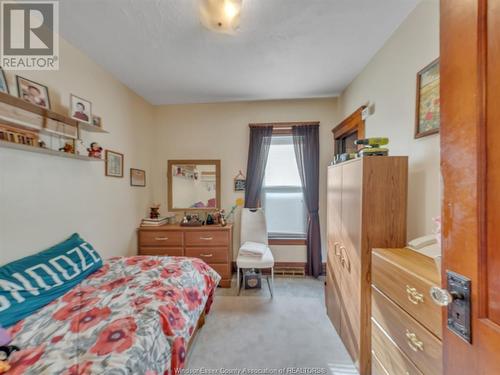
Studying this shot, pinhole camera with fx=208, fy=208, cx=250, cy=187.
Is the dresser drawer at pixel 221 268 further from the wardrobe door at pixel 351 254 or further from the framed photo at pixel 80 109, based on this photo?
the framed photo at pixel 80 109

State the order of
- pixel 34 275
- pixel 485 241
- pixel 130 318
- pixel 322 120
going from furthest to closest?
pixel 322 120, pixel 34 275, pixel 130 318, pixel 485 241

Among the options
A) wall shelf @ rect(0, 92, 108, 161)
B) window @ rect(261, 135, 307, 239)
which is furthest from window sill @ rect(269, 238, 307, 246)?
wall shelf @ rect(0, 92, 108, 161)

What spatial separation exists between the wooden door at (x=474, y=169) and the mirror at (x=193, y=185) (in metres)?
2.94

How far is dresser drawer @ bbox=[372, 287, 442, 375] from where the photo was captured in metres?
0.90

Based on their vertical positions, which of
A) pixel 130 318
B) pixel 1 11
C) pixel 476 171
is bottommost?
pixel 130 318

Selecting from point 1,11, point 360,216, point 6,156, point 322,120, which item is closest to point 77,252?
point 6,156

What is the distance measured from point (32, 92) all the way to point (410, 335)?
115 inches

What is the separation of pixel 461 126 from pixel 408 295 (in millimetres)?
908

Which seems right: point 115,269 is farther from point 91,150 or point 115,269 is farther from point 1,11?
point 1,11

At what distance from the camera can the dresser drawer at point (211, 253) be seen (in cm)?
283

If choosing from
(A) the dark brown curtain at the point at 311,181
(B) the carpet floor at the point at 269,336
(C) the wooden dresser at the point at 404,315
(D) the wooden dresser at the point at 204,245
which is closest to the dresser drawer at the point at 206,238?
(D) the wooden dresser at the point at 204,245

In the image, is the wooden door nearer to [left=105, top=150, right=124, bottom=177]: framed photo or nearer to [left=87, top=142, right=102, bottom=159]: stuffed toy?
[left=87, top=142, right=102, bottom=159]: stuffed toy

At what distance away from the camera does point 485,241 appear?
0.49 meters

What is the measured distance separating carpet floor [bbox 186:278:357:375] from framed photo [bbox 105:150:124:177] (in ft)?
6.45
